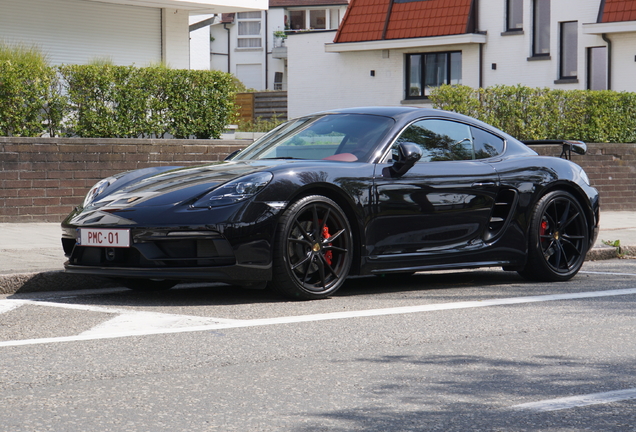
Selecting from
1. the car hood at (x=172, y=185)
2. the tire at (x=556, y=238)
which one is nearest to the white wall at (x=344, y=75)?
the tire at (x=556, y=238)

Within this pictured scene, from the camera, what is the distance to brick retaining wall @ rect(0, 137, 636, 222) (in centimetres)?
1136

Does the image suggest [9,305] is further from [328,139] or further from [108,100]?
[108,100]

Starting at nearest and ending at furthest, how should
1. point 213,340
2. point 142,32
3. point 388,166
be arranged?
point 213,340, point 388,166, point 142,32

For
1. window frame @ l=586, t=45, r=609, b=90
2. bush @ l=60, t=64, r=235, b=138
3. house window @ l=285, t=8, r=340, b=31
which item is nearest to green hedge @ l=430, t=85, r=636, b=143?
bush @ l=60, t=64, r=235, b=138

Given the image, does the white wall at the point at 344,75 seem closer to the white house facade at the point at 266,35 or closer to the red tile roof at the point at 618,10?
the red tile roof at the point at 618,10

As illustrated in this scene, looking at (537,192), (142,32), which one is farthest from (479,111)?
(537,192)

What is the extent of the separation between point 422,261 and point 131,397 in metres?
3.51

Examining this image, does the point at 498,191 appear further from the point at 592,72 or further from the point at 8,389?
the point at 592,72

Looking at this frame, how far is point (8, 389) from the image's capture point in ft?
13.5

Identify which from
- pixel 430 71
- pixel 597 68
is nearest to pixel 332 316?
pixel 597 68

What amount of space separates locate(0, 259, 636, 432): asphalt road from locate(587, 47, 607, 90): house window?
24658mm

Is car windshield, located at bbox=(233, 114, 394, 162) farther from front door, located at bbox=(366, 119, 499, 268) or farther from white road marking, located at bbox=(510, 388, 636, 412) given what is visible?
white road marking, located at bbox=(510, 388, 636, 412)

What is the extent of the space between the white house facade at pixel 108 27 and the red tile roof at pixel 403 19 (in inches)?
532

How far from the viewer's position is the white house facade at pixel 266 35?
52.6 meters
